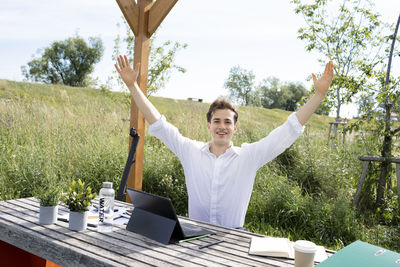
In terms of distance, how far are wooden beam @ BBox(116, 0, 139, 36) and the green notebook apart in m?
2.73

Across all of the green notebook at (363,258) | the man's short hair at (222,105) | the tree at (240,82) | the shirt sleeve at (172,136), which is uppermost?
the tree at (240,82)

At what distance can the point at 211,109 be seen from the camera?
252 cm

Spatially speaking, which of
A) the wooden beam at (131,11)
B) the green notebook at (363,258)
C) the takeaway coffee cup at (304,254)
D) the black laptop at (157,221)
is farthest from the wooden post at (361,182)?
the takeaway coffee cup at (304,254)

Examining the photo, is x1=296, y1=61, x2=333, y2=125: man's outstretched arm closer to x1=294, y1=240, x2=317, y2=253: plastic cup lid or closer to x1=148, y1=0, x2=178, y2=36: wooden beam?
x1=294, y1=240, x2=317, y2=253: plastic cup lid

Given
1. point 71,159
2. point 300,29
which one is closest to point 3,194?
point 71,159

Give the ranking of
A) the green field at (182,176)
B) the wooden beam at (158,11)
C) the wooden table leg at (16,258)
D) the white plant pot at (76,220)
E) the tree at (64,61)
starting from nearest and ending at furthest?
the white plant pot at (76,220) → the wooden table leg at (16,258) → the wooden beam at (158,11) → the green field at (182,176) → the tree at (64,61)

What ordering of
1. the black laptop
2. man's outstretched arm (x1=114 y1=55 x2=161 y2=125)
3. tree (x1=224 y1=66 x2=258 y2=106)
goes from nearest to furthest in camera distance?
the black laptop → man's outstretched arm (x1=114 y1=55 x2=161 y2=125) → tree (x1=224 y1=66 x2=258 y2=106)

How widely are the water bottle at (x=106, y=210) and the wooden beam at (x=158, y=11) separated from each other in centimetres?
191

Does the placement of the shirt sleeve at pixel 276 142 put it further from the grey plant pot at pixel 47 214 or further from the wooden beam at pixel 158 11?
the wooden beam at pixel 158 11

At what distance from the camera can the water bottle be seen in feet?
5.98

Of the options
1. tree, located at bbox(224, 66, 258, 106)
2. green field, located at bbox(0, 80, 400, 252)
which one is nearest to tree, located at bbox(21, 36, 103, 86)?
tree, located at bbox(224, 66, 258, 106)

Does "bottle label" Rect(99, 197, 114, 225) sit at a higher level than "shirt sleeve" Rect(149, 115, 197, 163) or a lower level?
lower

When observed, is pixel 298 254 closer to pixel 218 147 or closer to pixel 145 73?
pixel 218 147

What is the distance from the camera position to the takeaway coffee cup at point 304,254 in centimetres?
135
